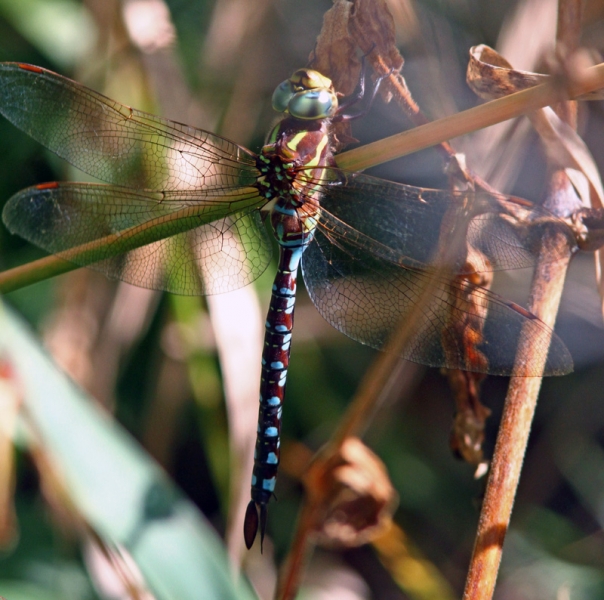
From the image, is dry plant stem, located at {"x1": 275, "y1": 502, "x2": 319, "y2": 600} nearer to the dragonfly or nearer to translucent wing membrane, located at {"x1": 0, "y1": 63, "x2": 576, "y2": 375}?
the dragonfly

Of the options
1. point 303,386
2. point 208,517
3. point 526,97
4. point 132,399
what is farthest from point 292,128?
point 208,517

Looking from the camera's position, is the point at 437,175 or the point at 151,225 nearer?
the point at 151,225

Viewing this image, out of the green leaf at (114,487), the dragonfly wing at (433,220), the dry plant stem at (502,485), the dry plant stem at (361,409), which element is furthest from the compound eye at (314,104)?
the green leaf at (114,487)

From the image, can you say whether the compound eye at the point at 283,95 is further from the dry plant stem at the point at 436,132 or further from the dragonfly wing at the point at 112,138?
the dry plant stem at the point at 436,132

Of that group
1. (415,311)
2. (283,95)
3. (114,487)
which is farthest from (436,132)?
(114,487)

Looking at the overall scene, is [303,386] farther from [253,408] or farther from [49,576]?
[49,576]

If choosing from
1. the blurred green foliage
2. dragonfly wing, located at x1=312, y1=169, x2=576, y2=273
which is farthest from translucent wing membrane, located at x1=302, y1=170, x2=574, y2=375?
the blurred green foliage
